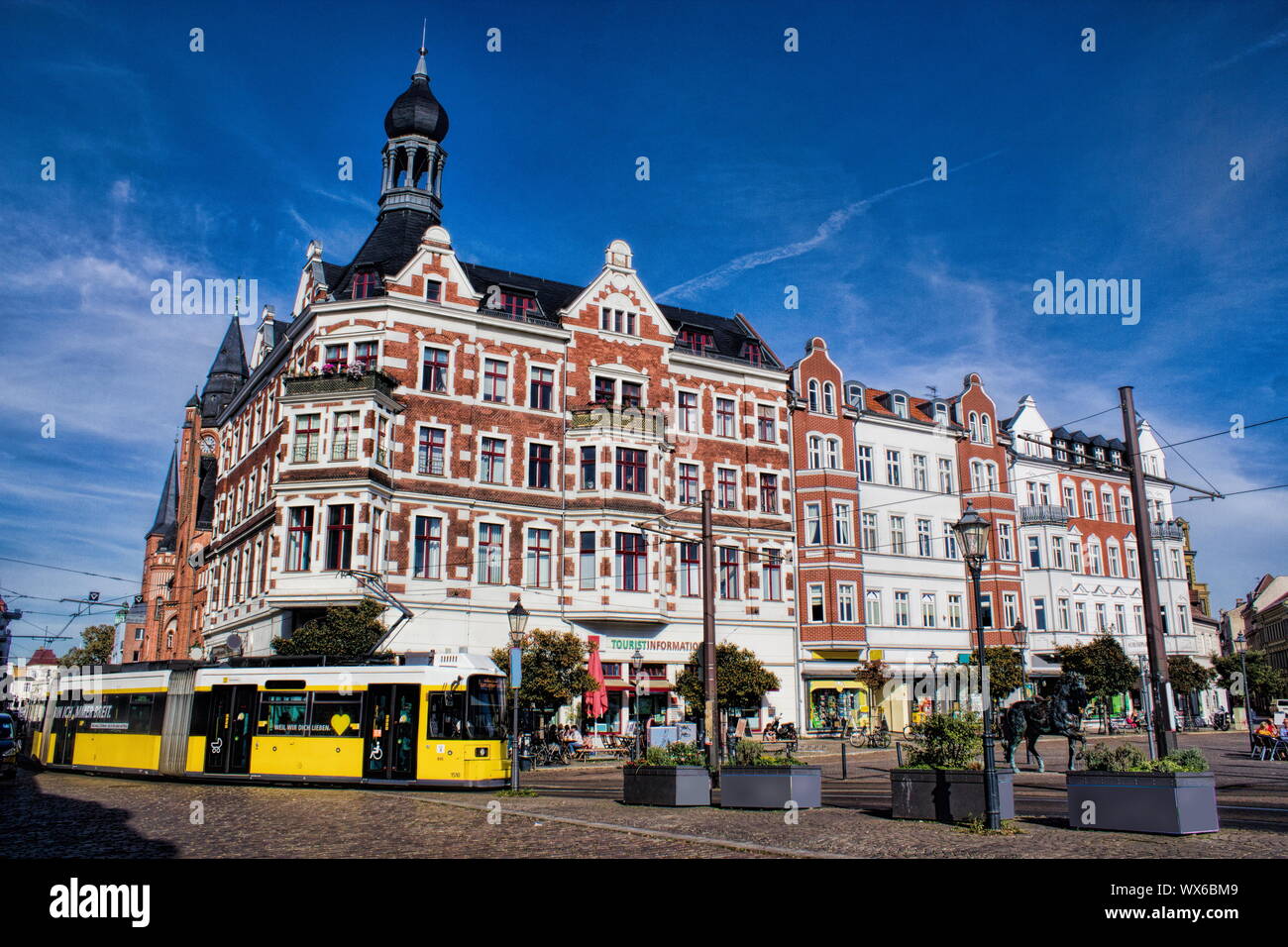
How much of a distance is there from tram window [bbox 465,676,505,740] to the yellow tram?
3 cm

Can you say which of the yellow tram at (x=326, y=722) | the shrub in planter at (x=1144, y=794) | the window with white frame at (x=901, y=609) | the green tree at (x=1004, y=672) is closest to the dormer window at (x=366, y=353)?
the yellow tram at (x=326, y=722)

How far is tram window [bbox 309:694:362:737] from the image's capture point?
2398cm

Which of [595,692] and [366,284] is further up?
[366,284]

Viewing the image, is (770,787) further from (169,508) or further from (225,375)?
(169,508)

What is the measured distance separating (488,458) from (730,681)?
41.2 ft

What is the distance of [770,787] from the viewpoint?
17.3 meters

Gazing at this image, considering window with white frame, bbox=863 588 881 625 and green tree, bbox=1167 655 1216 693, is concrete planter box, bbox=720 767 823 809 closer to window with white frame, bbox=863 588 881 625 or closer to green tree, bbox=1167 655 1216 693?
window with white frame, bbox=863 588 881 625

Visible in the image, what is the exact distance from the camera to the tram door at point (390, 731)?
23484 mm

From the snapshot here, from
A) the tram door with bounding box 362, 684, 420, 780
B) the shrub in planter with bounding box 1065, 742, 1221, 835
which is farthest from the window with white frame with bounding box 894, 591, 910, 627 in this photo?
the shrub in planter with bounding box 1065, 742, 1221, 835

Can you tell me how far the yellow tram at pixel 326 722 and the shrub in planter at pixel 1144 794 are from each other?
45.9ft

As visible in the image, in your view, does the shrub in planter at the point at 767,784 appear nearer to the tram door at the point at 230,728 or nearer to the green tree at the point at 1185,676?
the tram door at the point at 230,728

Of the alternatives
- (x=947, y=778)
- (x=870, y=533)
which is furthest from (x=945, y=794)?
(x=870, y=533)
